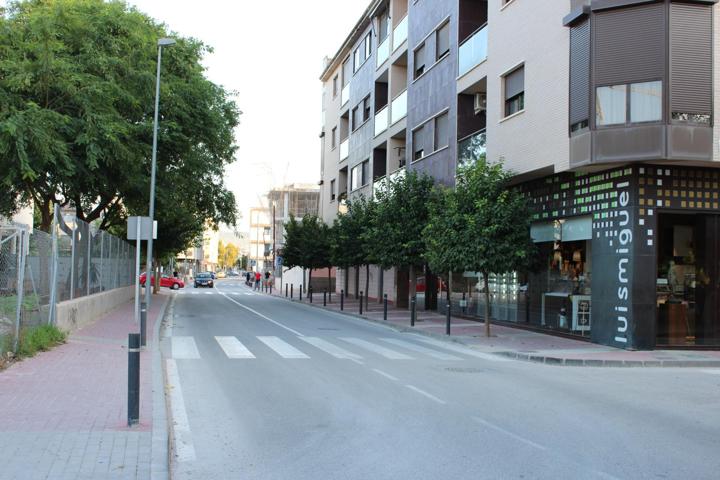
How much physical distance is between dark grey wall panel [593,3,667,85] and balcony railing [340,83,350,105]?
28933 millimetres

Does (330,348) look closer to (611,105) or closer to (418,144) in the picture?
(611,105)

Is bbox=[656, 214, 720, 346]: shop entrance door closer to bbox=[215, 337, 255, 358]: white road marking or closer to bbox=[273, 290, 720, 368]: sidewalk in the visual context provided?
bbox=[273, 290, 720, 368]: sidewalk

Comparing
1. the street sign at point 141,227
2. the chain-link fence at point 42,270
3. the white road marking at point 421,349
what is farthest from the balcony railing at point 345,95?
the white road marking at point 421,349

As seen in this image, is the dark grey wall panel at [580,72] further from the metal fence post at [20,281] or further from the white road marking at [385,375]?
the metal fence post at [20,281]

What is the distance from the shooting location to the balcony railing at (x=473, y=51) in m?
22.2

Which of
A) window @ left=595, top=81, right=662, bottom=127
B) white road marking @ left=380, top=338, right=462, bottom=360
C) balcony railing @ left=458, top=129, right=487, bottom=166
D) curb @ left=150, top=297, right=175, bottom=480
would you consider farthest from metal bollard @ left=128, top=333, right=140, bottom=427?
balcony railing @ left=458, top=129, right=487, bottom=166

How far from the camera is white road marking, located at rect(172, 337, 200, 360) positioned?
43.0 feet

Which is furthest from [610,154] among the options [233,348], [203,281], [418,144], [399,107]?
[203,281]

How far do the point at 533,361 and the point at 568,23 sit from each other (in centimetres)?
849

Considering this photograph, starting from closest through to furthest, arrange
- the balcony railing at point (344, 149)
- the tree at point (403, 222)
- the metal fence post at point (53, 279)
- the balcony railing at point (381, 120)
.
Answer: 1. the metal fence post at point (53, 279)
2. the tree at point (403, 222)
3. the balcony railing at point (381, 120)
4. the balcony railing at point (344, 149)

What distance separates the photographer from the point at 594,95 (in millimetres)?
15664

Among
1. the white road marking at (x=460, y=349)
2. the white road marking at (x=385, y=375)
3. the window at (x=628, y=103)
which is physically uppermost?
the window at (x=628, y=103)

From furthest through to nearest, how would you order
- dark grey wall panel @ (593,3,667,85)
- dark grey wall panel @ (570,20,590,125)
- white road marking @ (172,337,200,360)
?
dark grey wall panel @ (570,20,590,125), dark grey wall panel @ (593,3,667,85), white road marking @ (172,337,200,360)

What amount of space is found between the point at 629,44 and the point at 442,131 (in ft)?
36.2
